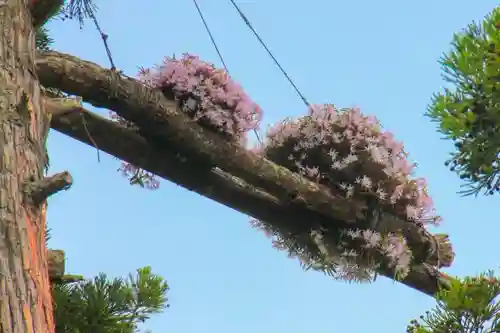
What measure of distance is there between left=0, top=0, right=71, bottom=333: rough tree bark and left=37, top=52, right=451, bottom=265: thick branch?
11cm

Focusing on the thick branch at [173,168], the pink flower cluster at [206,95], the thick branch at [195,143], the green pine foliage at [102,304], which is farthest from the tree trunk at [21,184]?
the green pine foliage at [102,304]

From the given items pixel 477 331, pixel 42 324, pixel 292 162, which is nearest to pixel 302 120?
pixel 292 162

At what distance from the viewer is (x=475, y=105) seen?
2086 mm

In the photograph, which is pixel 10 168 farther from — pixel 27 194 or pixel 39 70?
pixel 39 70

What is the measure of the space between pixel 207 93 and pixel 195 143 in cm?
16

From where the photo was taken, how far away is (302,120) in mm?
2434

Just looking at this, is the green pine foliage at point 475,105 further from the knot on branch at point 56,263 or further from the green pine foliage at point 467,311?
the knot on branch at point 56,263

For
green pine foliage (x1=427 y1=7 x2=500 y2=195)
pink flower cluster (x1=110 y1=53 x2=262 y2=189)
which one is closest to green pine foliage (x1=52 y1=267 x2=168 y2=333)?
pink flower cluster (x1=110 y1=53 x2=262 y2=189)

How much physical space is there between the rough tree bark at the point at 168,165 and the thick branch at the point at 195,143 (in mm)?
33

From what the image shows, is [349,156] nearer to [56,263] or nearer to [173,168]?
[173,168]

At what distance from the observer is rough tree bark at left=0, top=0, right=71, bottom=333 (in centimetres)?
139

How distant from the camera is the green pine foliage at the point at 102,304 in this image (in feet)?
7.95

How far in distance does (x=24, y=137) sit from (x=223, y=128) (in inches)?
25.5

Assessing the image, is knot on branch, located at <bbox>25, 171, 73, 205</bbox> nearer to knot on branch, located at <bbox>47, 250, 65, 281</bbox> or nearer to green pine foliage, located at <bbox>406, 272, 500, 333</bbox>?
knot on branch, located at <bbox>47, 250, 65, 281</bbox>
